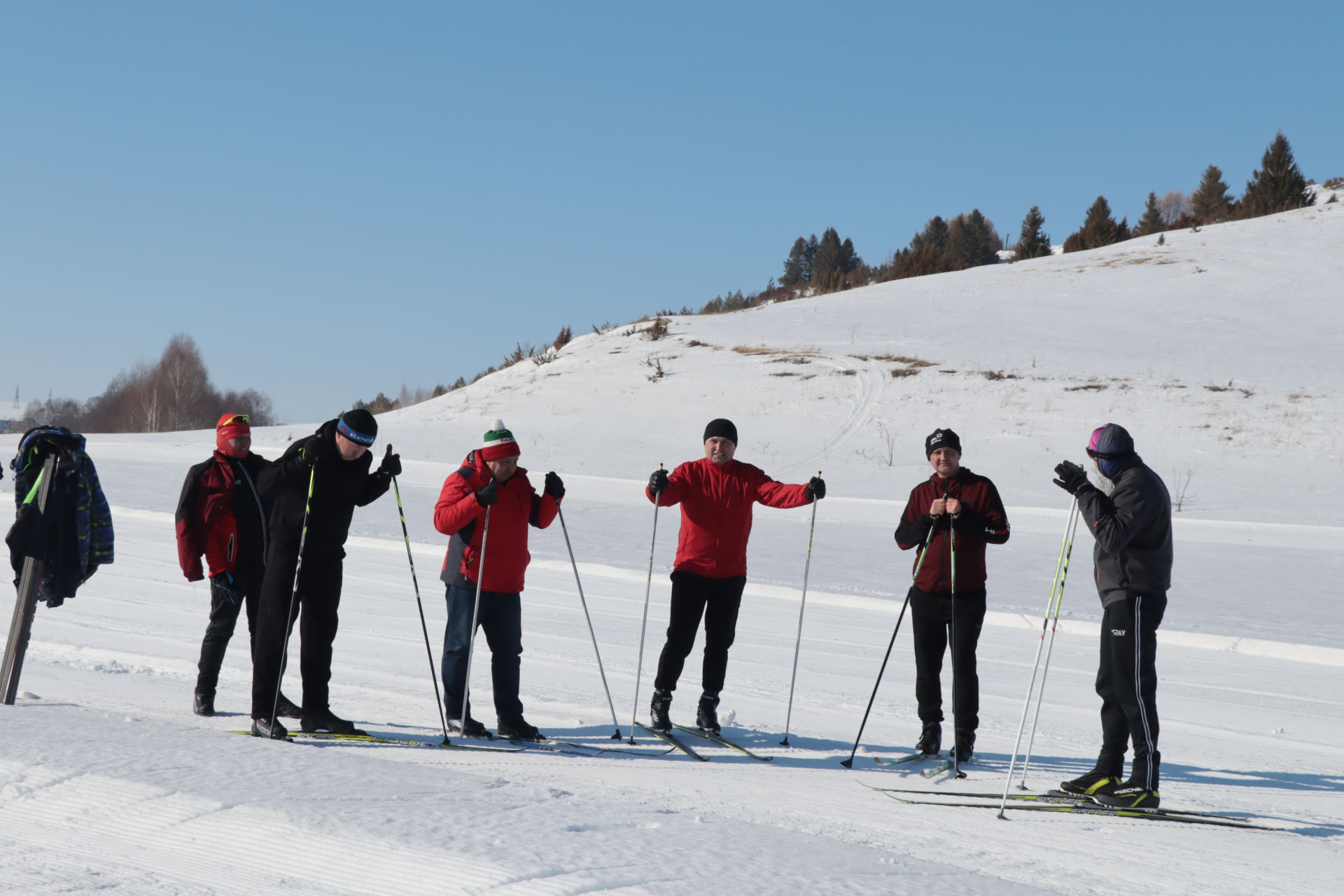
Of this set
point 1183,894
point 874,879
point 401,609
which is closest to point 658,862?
point 874,879

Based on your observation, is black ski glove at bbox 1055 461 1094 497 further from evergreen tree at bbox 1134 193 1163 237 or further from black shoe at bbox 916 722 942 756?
evergreen tree at bbox 1134 193 1163 237

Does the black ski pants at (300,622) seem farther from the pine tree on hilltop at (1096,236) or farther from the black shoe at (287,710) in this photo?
the pine tree on hilltop at (1096,236)

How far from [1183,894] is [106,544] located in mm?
5820

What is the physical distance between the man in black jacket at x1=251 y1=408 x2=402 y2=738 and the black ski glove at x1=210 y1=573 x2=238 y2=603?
21.4 inches

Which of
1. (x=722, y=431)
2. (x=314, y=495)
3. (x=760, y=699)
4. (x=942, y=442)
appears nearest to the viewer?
(x=314, y=495)

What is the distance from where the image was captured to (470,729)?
576 cm

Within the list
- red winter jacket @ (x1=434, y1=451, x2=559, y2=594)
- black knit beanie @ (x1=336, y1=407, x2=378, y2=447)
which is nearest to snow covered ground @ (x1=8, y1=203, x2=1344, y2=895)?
red winter jacket @ (x1=434, y1=451, x2=559, y2=594)

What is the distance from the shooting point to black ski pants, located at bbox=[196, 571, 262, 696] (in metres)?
6.02

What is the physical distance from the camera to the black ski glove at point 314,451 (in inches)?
211

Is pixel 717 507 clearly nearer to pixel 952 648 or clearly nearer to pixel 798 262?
pixel 952 648

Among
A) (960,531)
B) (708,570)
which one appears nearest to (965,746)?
(960,531)

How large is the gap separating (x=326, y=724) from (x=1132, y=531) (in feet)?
14.3

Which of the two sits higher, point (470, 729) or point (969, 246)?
point (969, 246)

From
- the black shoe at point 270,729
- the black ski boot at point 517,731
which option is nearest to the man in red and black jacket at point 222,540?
the black shoe at point 270,729
